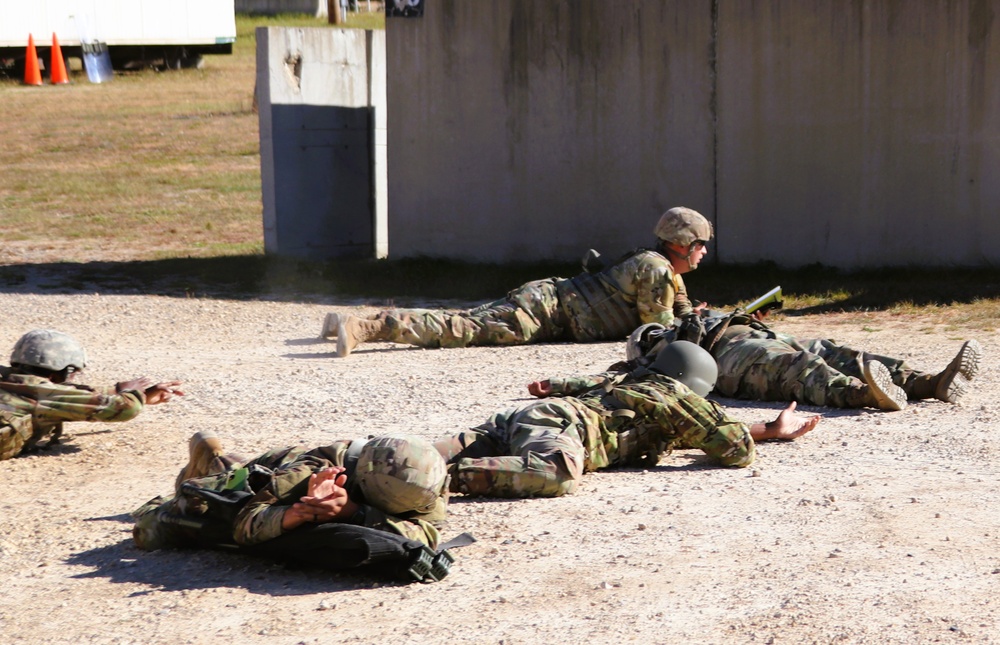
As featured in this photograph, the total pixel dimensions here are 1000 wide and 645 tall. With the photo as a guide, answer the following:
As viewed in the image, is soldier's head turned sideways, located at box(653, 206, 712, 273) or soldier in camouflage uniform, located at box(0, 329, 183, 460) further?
soldier's head turned sideways, located at box(653, 206, 712, 273)

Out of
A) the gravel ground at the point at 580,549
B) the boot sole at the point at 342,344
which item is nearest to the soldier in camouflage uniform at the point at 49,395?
the gravel ground at the point at 580,549

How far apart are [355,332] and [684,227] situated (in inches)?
90.4

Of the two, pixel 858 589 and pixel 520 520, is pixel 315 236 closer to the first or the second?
pixel 520 520

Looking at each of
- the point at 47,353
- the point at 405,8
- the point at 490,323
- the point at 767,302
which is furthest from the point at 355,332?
the point at 405,8

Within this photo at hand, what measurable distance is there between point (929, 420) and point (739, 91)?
597 centimetres

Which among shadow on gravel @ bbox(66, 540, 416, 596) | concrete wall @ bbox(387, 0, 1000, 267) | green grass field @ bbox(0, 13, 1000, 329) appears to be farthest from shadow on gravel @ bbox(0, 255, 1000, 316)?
shadow on gravel @ bbox(66, 540, 416, 596)

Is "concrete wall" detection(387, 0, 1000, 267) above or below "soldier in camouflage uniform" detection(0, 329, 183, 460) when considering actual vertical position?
above

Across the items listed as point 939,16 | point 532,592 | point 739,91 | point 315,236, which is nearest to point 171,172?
point 315,236

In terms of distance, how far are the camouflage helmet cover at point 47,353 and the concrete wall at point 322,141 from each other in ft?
24.7

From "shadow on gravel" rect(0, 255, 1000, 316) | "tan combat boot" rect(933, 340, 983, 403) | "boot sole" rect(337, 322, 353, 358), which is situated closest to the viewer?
"tan combat boot" rect(933, 340, 983, 403)

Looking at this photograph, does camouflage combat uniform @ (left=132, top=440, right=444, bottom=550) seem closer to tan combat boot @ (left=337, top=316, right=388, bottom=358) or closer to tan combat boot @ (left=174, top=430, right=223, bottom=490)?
tan combat boot @ (left=174, top=430, right=223, bottom=490)

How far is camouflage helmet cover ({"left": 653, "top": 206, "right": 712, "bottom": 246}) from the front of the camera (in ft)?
28.8

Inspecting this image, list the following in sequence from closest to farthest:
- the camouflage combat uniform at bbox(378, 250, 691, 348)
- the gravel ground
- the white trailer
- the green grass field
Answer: the gravel ground < the camouflage combat uniform at bbox(378, 250, 691, 348) < the green grass field < the white trailer

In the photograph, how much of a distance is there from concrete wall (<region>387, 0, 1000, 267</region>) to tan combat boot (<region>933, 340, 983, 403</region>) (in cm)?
470
